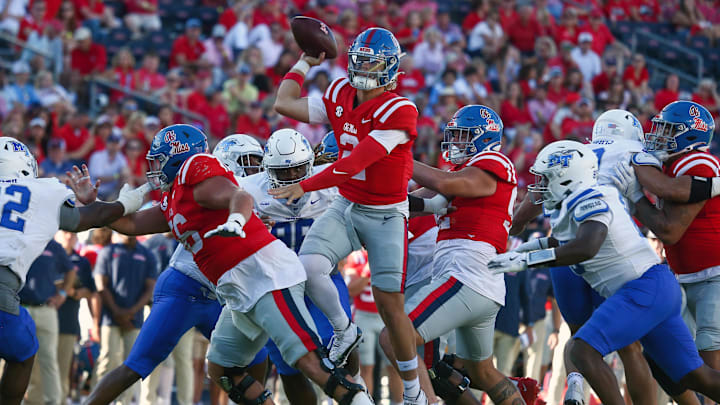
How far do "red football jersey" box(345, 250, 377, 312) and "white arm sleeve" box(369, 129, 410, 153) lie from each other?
12.9 feet

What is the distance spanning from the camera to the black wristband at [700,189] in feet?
21.2

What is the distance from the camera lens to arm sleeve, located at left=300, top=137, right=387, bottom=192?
578 centimetres

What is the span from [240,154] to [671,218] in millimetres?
3053

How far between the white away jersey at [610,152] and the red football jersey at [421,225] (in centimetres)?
129

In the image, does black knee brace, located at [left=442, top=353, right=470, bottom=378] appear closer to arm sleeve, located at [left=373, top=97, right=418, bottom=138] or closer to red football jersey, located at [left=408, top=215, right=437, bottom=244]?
red football jersey, located at [left=408, top=215, right=437, bottom=244]

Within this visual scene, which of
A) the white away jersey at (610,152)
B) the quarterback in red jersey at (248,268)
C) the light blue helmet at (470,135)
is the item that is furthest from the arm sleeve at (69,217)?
the white away jersey at (610,152)

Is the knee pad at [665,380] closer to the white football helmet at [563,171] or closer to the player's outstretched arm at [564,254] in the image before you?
the player's outstretched arm at [564,254]

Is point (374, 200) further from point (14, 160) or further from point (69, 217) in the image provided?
point (14, 160)

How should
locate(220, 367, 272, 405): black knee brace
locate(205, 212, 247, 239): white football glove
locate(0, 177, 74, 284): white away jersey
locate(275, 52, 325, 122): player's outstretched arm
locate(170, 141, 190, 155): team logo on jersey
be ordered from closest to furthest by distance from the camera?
locate(205, 212, 247, 239): white football glove → locate(0, 177, 74, 284): white away jersey → locate(170, 141, 190, 155): team logo on jersey → locate(220, 367, 272, 405): black knee brace → locate(275, 52, 325, 122): player's outstretched arm

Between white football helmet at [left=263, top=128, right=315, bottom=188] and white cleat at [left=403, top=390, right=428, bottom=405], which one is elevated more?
white football helmet at [left=263, top=128, right=315, bottom=188]

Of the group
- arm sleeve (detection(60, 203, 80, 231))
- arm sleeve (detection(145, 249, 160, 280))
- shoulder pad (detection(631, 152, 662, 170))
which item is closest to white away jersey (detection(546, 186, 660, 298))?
shoulder pad (detection(631, 152, 662, 170))

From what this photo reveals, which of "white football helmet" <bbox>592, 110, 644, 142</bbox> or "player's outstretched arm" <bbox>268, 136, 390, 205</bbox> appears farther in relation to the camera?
"white football helmet" <bbox>592, 110, 644, 142</bbox>

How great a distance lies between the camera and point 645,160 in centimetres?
654

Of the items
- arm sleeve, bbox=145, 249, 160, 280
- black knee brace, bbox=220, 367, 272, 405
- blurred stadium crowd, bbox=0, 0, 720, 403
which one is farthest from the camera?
blurred stadium crowd, bbox=0, 0, 720, 403
